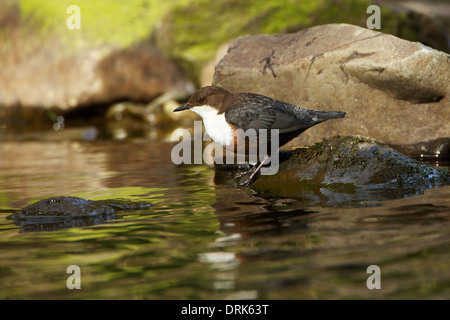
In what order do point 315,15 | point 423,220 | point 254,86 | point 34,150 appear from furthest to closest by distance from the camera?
point 315,15
point 34,150
point 254,86
point 423,220

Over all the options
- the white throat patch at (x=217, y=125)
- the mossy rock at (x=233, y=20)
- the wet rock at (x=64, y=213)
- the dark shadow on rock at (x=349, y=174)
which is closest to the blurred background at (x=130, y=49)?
the mossy rock at (x=233, y=20)

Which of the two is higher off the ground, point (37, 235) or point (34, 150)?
point (34, 150)

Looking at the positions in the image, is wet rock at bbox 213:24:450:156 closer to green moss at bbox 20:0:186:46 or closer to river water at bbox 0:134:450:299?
river water at bbox 0:134:450:299

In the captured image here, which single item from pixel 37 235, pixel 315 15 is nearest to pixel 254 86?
pixel 37 235

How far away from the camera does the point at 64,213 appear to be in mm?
4836

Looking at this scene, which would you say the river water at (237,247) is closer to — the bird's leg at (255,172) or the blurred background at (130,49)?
the bird's leg at (255,172)

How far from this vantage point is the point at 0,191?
252 inches

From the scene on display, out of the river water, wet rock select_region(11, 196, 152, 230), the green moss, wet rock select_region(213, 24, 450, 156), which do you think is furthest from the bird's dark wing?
the green moss

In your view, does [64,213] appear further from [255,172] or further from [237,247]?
[255,172]

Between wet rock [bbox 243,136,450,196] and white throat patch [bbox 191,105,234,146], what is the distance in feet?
1.90

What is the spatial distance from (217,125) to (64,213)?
168 centimetres

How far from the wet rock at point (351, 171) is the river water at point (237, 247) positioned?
23cm
